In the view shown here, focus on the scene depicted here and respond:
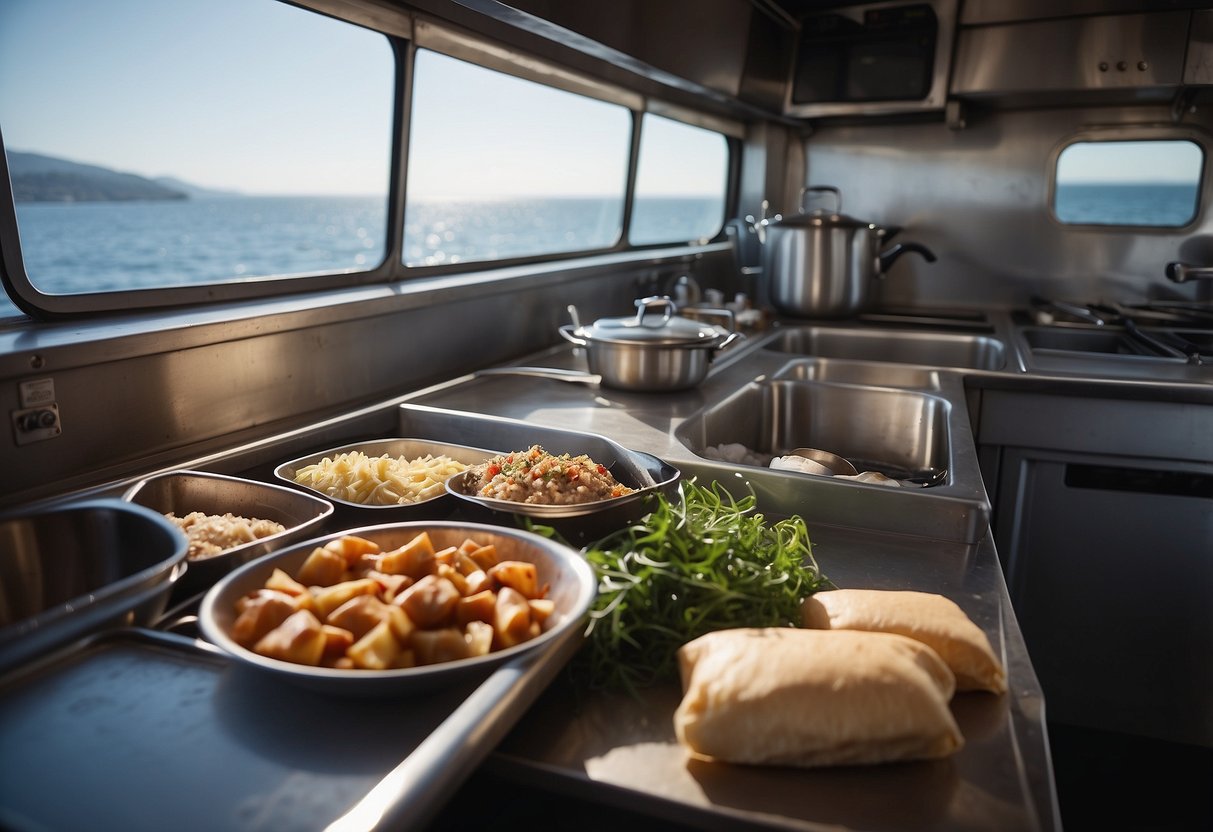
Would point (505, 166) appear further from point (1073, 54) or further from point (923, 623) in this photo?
point (923, 623)

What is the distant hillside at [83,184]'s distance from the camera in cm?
3312

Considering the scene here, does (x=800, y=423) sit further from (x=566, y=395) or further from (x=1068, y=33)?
(x=1068, y=33)

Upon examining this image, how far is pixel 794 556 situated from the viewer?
1061 mm

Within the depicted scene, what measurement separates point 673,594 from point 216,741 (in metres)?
0.48

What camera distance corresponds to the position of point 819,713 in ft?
2.44

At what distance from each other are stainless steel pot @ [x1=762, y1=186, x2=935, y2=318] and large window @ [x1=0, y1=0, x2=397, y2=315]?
70.3ft

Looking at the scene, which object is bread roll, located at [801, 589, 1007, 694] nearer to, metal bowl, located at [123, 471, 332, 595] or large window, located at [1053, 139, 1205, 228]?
metal bowl, located at [123, 471, 332, 595]

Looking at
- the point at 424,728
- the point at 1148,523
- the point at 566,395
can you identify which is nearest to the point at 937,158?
the point at 1148,523

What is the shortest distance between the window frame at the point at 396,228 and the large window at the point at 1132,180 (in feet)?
5.58

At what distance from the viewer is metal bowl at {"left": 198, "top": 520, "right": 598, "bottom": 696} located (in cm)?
72

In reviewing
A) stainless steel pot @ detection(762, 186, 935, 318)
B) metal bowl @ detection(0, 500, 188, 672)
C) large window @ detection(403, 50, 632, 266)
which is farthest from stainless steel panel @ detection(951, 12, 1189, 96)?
metal bowl @ detection(0, 500, 188, 672)

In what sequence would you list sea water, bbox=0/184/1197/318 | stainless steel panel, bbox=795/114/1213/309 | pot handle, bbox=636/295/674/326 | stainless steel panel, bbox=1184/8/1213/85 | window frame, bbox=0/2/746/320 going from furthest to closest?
sea water, bbox=0/184/1197/318, stainless steel panel, bbox=795/114/1213/309, stainless steel panel, bbox=1184/8/1213/85, pot handle, bbox=636/295/674/326, window frame, bbox=0/2/746/320

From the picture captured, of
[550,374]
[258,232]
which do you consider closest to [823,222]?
[550,374]

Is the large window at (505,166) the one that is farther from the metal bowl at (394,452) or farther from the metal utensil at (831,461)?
the metal utensil at (831,461)
